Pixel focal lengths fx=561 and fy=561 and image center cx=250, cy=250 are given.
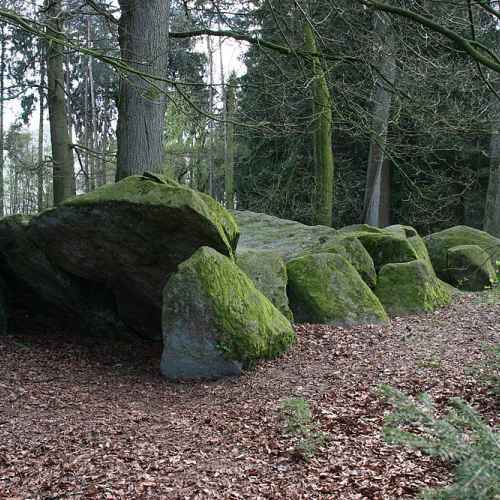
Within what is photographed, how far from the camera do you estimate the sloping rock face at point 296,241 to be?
27.5 ft

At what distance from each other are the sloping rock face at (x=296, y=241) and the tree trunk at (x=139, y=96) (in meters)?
1.91

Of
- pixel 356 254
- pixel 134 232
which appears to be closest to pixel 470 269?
pixel 356 254

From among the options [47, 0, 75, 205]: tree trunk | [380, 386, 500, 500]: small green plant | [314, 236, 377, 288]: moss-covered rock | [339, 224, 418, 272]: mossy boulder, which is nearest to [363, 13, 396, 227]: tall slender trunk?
[339, 224, 418, 272]: mossy boulder

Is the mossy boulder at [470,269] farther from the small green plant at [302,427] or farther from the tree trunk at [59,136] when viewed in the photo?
the tree trunk at [59,136]

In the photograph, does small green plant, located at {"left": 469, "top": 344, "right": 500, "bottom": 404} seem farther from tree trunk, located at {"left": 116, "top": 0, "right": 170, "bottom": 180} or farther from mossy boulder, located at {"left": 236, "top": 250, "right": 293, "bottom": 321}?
tree trunk, located at {"left": 116, "top": 0, "right": 170, "bottom": 180}

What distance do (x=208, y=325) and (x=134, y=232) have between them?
1.31m

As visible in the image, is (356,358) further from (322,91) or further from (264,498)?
(322,91)

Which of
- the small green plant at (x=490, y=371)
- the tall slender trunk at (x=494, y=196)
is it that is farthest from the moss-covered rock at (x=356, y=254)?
the tall slender trunk at (x=494, y=196)

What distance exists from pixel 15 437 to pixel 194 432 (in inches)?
55.4

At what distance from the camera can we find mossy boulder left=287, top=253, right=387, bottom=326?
7.11m

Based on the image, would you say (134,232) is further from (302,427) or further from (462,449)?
(462,449)

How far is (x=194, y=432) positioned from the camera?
4254 millimetres

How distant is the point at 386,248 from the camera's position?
30.1 feet

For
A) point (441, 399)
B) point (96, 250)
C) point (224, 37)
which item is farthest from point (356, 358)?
point (224, 37)
